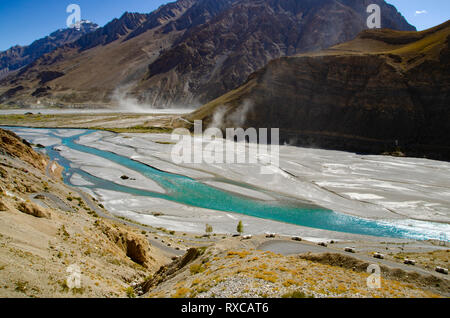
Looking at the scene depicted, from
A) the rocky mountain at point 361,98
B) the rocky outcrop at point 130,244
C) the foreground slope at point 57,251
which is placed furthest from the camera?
the rocky mountain at point 361,98

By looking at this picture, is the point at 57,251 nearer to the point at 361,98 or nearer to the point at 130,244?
the point at 130,244

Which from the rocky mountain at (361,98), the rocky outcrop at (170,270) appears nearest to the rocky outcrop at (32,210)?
the rocky outcrop at (170,270)

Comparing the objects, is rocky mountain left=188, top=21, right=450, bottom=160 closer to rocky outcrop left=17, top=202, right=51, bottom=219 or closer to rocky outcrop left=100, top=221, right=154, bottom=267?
rocky outcrop left=100, top=221, right=154, bottom=267

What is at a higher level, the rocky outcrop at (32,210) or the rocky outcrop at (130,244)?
the rocky outcrop at (32,210)

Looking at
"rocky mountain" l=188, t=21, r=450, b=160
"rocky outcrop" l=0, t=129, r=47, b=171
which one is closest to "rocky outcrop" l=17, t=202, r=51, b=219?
"rocky outcrop" l=0, t=129, r=47, b=171

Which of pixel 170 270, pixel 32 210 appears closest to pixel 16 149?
pixel 32 210

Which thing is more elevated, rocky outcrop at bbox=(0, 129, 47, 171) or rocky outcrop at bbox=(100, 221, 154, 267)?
rocky outcrop at bbox=(0, 129, 47, 171)

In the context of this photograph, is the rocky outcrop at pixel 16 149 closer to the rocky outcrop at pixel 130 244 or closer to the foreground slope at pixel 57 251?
the foreground slope at pixel 57 251
